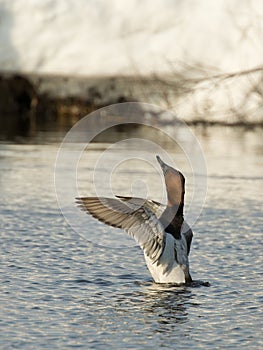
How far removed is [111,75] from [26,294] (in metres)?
9.01

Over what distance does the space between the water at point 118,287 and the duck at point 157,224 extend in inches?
5.4

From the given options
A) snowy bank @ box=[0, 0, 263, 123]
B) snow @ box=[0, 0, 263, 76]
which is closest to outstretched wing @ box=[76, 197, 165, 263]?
snowy bank @ box=[0, 0, 263, 123]

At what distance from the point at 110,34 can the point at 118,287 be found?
341 inches

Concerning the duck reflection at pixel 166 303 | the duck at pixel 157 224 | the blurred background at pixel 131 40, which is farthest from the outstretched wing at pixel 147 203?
the blurred background at pixel 131 40

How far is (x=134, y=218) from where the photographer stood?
7629 millimetres

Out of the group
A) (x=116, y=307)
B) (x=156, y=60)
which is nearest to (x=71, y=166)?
(x=156, y=60)

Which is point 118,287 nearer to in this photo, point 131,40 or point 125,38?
point 131,40

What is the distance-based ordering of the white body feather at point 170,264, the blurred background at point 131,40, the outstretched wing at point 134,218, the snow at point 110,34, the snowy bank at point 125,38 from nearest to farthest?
the outstretched wing at point 134,218, the white body feather at point 170,264, the blurred background at point 131,40, the snowy bank at point 125,38, the snow at point 110,34

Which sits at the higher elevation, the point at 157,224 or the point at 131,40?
the point at 131,40

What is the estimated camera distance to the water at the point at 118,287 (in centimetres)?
669

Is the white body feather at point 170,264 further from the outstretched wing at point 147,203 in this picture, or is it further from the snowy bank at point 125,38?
the snowy bank at point 125,38

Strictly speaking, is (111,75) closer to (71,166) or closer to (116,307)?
(71,166)

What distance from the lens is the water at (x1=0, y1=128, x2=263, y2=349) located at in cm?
669

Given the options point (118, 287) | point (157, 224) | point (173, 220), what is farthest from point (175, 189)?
point (118, 287)
